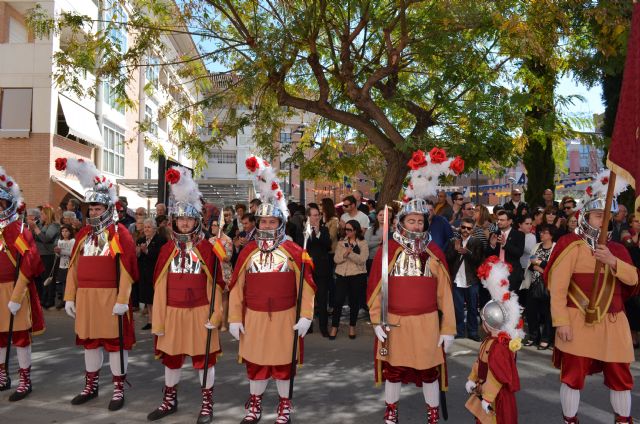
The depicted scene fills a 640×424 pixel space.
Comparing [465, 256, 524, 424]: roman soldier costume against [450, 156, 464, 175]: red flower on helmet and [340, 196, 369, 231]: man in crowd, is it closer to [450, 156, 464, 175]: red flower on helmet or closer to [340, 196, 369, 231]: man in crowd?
[450, 156, 464, 175]: red flower on helmet

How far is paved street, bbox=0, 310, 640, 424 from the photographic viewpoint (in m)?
5.48

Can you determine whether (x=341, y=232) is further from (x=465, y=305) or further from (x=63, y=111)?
(x=63, y=111)

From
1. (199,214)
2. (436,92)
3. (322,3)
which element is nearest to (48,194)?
(322,3)

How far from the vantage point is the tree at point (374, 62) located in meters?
9.26

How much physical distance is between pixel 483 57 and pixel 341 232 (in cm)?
384

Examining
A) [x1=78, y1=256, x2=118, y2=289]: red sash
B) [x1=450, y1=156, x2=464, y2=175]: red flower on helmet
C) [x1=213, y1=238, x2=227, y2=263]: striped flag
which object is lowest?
[x1=78, y1=256, x2=118, y2=289]: red sash

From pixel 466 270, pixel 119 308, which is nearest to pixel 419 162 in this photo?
pixel 119 308

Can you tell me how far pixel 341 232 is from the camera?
9.83 meters

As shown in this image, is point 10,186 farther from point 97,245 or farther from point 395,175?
point 395,175

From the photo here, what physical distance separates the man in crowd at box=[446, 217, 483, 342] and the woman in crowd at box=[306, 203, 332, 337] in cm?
192

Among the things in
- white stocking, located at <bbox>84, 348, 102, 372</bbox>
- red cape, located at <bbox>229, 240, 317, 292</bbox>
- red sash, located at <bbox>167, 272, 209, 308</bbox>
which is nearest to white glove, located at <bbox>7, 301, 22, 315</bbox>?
white stocking, located at <bbox>84, 348, 102, 372</bbox>

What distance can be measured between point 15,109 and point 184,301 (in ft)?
55.6

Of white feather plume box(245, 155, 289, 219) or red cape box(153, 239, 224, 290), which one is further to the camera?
red cape box(153, 239, 224, 290)

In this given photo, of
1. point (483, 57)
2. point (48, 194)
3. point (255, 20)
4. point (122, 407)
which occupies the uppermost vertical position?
point (255, 20)
